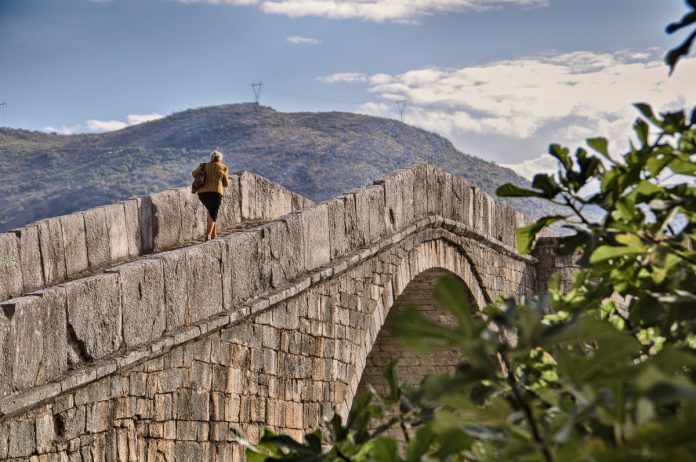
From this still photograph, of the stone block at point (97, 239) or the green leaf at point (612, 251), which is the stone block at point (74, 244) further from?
the green leaf at point (612, 251)

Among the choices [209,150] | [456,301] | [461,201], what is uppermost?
[209,150]

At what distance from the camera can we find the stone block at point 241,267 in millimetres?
6543

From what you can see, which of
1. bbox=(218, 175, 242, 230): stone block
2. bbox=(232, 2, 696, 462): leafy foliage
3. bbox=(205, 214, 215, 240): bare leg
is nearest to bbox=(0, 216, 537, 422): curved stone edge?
bbox=(205, 214, 215, 240): bare leg

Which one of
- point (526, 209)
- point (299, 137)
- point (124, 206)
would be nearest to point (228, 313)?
point (124, 206)

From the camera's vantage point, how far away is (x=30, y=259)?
7262 millimetres

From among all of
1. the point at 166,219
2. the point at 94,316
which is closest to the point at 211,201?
the point at 166,219

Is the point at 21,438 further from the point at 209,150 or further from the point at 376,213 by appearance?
the point at 209,150

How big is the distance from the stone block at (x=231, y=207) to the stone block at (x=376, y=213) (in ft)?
5.60

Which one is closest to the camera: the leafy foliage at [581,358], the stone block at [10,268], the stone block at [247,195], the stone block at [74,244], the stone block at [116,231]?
the leafy foliage at [581,358]

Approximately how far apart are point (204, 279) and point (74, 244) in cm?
189

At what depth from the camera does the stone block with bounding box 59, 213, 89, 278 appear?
7.64m

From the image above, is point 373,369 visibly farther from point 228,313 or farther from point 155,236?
point 228,313

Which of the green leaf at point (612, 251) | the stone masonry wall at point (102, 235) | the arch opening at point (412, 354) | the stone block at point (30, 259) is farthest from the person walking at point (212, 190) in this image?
the green leaf at point (612, 251)

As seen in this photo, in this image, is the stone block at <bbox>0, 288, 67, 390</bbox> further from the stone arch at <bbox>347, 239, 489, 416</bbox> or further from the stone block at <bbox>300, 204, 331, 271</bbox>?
the stone arch at <bbox>347, 239, 489, 416</bbox>
